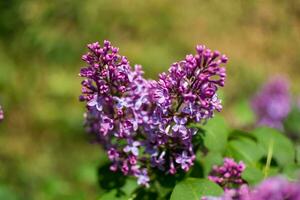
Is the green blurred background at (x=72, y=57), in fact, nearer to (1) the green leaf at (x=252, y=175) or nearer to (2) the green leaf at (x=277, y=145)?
(2) the green leaf at (x=277, y=145)

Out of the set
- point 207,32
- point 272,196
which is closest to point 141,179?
point 272,196

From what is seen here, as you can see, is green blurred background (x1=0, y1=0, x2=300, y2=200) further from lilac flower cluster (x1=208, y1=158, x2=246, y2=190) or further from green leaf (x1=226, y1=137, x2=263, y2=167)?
lilac flower cluster (x1=208, y1=158, x2=246, y2=190)

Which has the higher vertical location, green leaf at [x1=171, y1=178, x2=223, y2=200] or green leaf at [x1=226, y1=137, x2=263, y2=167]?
green leaf at [x1=226, y1=137, x2=263, y2=167]

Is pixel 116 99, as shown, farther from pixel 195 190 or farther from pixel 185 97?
pixel 195 190

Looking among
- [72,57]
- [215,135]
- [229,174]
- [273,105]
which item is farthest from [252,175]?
[72,57]

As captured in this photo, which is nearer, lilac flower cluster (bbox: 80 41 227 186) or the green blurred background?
lilac flower cluster (bbox: 80 41 227 186)

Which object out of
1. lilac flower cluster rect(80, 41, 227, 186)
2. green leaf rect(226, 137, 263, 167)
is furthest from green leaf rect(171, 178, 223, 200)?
green leaf rect(226, 137, 263, 167)

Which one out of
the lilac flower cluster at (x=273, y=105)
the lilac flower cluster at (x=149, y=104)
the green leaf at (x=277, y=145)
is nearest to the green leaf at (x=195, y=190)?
the lilac flower cluster at (x=149, y=104)
